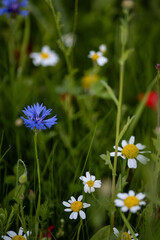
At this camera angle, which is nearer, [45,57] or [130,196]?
[130,196]

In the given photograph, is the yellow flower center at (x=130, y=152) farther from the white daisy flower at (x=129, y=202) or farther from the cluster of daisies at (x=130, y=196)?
the white daisy flower at (x=129, y=202)

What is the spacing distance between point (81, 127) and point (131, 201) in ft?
2.20

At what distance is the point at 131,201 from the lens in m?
0.72

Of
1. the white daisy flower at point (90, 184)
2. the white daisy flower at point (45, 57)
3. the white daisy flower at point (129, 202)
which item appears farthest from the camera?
the white daisy flower at point (45, 57)

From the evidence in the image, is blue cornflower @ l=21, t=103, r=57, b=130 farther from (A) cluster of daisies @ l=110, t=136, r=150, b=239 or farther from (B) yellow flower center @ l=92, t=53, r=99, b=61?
(B) yellow flower center @ l=92, t=53, r=99, b=61

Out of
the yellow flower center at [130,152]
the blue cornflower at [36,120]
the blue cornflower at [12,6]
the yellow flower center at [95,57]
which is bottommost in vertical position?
the yellow flower center at [130,152]

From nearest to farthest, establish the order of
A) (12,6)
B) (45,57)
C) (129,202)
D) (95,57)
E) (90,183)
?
(129,202) → (90,183) → (95,57) → (12,6) → (45,57)

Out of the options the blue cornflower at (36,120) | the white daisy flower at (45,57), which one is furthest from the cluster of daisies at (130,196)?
the white daisy flower at (45,57)

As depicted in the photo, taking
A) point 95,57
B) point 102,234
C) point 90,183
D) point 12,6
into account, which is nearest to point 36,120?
point 90,183

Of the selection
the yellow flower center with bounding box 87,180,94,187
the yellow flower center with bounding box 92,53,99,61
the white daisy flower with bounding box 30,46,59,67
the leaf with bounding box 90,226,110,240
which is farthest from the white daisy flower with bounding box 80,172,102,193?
the white daisy flower with bounding box 30,46,59,67

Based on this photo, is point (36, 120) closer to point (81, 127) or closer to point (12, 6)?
point (81, 127)

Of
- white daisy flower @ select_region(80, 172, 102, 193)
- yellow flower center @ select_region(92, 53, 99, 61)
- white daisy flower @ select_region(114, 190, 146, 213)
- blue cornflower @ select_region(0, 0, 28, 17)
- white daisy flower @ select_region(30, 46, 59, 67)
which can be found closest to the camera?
white daisy flower @ select_region(114, 190, 146, 213)

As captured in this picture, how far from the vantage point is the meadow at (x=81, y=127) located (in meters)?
0.81

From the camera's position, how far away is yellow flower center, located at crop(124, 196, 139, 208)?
0.71 m
